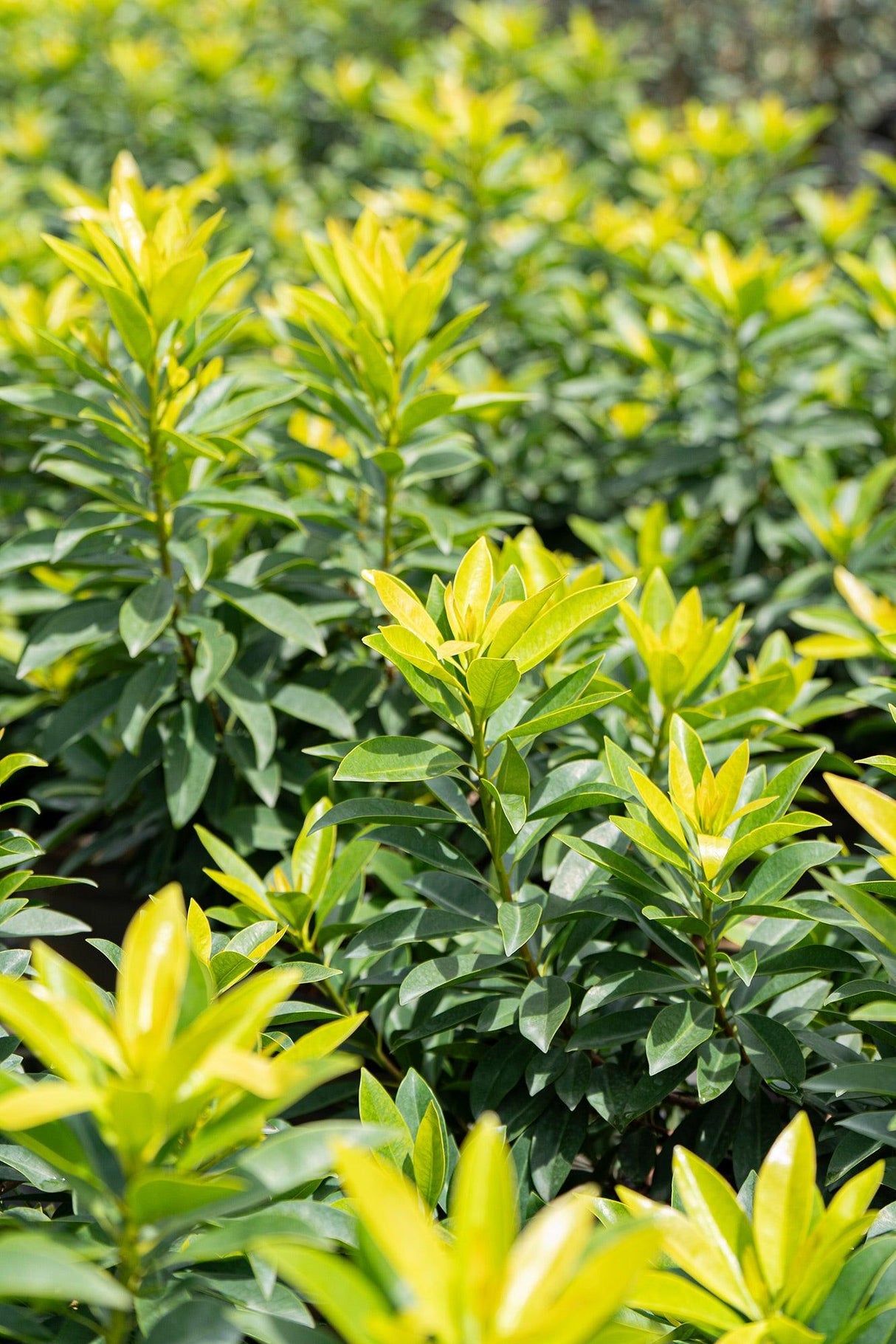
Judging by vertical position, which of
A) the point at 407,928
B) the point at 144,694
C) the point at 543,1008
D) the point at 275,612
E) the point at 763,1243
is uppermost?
the point at 275,612

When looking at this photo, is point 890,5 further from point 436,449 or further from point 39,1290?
point 39,1290

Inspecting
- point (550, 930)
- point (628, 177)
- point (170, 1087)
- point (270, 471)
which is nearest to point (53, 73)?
point (628, 177)

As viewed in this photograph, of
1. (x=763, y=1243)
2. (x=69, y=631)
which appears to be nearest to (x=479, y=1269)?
(x=763, y=1243)

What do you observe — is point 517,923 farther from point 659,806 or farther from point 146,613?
point 146,613

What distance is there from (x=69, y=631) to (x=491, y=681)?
0.99 meters

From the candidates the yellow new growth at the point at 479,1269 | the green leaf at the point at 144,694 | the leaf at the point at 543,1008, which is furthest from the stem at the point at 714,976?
the green leaf at the point at 144,694

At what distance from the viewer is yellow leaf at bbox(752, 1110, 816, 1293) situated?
1.07m

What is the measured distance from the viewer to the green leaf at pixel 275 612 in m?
1.94

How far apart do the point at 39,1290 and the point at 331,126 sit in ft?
19.0

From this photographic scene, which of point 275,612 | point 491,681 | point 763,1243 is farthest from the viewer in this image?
point 275,612

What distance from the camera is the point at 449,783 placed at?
1.61m

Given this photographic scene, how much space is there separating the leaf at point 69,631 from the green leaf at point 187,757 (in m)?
0.21

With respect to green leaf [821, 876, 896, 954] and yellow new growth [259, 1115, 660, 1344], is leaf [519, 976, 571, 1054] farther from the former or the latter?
yellow new growth [259, 1115, 660, 1344]

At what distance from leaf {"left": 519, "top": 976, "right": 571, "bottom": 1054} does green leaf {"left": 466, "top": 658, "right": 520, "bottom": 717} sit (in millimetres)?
418
